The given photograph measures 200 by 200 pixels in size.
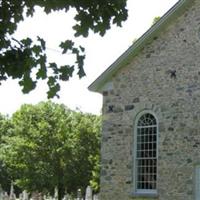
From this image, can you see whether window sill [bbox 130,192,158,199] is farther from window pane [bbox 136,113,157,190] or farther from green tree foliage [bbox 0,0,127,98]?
green tree foliage [bbox 0,0,127,98]

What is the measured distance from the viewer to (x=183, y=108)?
17984 mm

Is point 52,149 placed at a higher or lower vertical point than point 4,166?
lower

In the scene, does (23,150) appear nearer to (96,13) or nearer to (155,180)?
(155,180)

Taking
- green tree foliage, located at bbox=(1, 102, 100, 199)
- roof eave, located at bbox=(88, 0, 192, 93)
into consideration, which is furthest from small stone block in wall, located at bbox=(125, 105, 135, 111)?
green tree foliage, located at bbox=(1, 102, 100, 199)

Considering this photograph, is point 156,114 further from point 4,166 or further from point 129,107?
point 4,166

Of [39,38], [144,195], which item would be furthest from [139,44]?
[39,38]

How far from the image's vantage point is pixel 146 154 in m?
19.0

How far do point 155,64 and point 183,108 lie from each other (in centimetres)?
205

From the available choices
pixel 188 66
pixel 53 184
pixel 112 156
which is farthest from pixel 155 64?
pixel 53 184

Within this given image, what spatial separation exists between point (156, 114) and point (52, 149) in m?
17.4

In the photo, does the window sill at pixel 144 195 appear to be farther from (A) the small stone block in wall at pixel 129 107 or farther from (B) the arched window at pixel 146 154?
(A) the small stone block in wall at pixel 129 107

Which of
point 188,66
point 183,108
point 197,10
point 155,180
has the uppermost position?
point 197,10

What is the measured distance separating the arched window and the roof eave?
2.15 meters

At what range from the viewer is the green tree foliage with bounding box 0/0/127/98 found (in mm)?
5648
